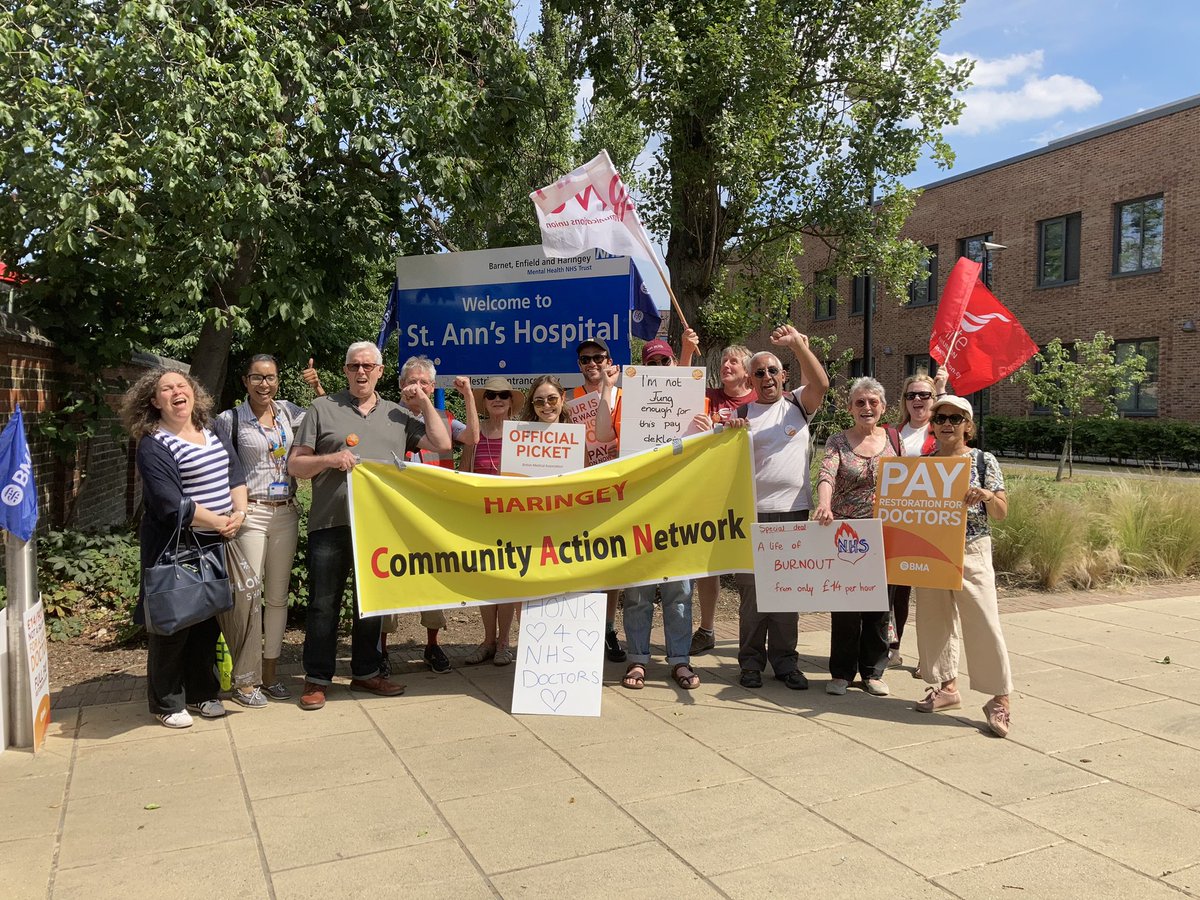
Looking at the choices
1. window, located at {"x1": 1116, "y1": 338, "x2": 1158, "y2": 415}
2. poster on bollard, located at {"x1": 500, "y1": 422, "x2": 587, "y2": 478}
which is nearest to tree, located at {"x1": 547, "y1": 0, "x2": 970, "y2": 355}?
poster on bollard, located at {"x1": 500, "y1": 422, "x2": 587, "y2": 478}

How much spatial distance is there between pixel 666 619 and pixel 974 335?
3.72 metres

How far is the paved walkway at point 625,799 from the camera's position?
340cm

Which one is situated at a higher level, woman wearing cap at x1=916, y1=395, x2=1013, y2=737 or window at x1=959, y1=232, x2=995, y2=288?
window at x1=959, y1=232, x2=995, y2=288

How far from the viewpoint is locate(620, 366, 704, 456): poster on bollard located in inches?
224

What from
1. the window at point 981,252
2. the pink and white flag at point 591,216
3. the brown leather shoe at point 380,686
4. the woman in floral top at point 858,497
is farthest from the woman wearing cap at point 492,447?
the window at point 981,252

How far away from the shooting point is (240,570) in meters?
5.16

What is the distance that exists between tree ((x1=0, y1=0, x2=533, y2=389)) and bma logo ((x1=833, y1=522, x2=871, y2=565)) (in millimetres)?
4659

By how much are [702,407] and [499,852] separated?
119 inches

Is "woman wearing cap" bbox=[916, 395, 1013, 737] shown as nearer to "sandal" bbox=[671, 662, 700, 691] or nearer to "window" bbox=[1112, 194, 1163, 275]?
"sandal" bbox=[671, 662, 700, 691]

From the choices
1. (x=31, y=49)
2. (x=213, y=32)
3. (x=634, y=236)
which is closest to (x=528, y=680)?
(x=634, y=236)

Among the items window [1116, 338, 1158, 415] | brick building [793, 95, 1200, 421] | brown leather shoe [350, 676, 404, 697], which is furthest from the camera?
window [1116, 338, 1158, 415]

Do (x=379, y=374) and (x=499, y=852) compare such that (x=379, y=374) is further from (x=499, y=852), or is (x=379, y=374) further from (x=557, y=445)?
(x=499, y=852)

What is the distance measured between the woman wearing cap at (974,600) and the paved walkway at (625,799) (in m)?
0.20

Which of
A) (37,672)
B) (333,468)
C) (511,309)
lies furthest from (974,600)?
(37,672)
